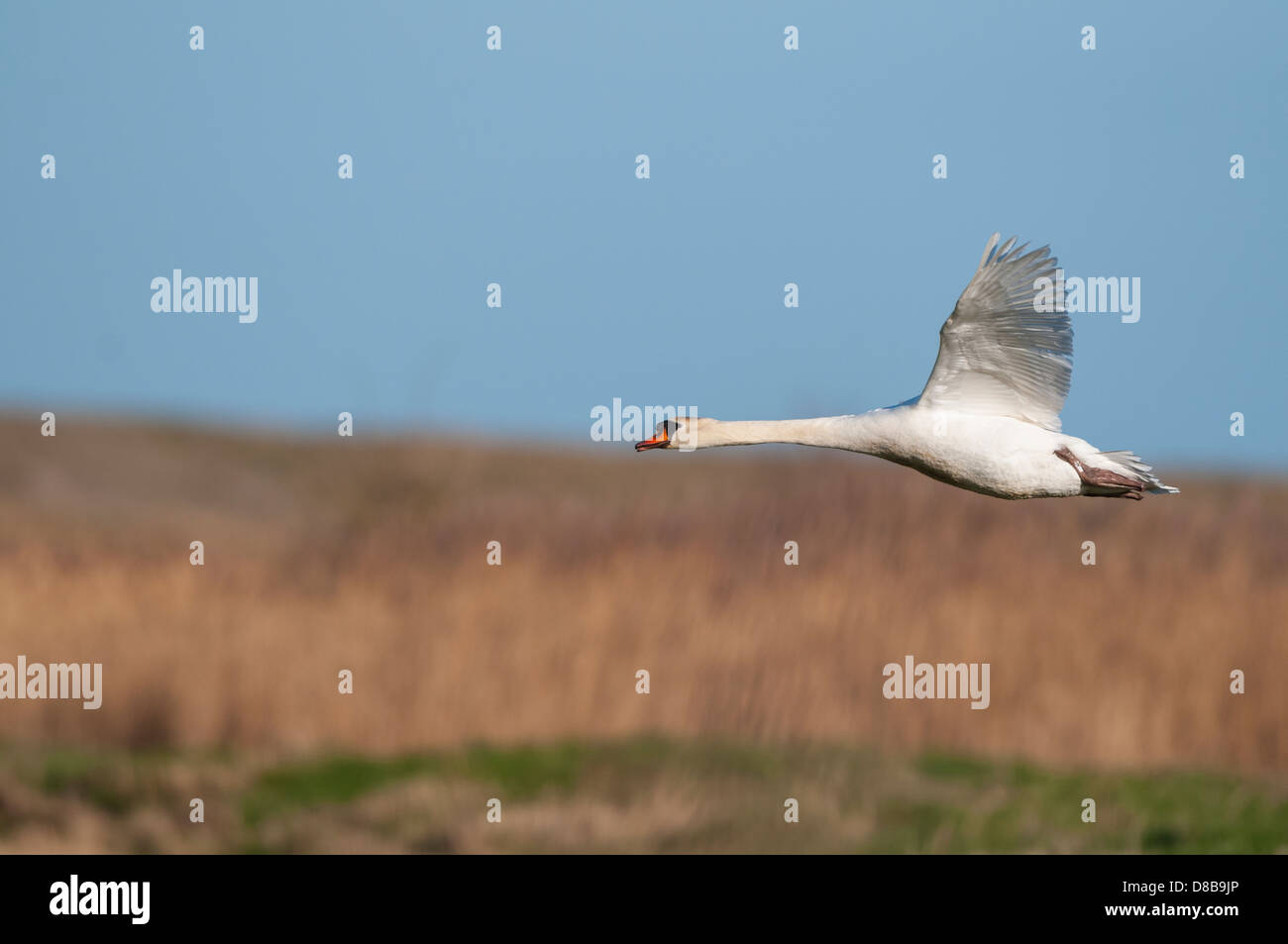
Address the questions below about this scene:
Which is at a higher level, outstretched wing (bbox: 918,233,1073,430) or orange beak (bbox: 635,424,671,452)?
outstretched wing (bbox: 918,233,1073,430)

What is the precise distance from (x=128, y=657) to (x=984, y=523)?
11.2 meters

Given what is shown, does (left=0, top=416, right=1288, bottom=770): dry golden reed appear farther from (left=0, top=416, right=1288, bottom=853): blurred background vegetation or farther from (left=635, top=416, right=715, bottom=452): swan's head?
(left=635, top=416, right=715, bottom=452): swan's head

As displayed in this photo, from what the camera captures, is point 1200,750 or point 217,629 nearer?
point 1200,750

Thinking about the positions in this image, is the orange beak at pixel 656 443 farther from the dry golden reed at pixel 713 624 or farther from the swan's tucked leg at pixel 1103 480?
the dry golden reed at pixel 713 624

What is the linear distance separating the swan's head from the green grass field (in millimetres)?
13902

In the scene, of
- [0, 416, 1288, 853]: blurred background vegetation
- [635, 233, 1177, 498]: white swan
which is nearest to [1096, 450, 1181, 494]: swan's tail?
[635, 233, 1177, 498]: white swan

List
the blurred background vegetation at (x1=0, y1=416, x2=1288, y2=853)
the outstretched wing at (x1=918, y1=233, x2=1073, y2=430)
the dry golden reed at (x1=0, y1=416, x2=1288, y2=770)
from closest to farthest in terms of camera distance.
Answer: the outstretched wing at (x1=918, y1=233, x2=1073, y2=430) < the blurred background vegetation at (x1=0, y1=416, x2=1288, y2=853) < the dry golden reed at (x1=0, y1=416, x2=1288, y2=770)

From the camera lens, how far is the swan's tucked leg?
14.6 feet

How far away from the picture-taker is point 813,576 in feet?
63.9

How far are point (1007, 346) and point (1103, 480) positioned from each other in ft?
2.02

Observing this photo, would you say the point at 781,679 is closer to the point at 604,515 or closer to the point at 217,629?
the point at 604,515

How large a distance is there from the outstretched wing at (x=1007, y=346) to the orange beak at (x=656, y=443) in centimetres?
81
